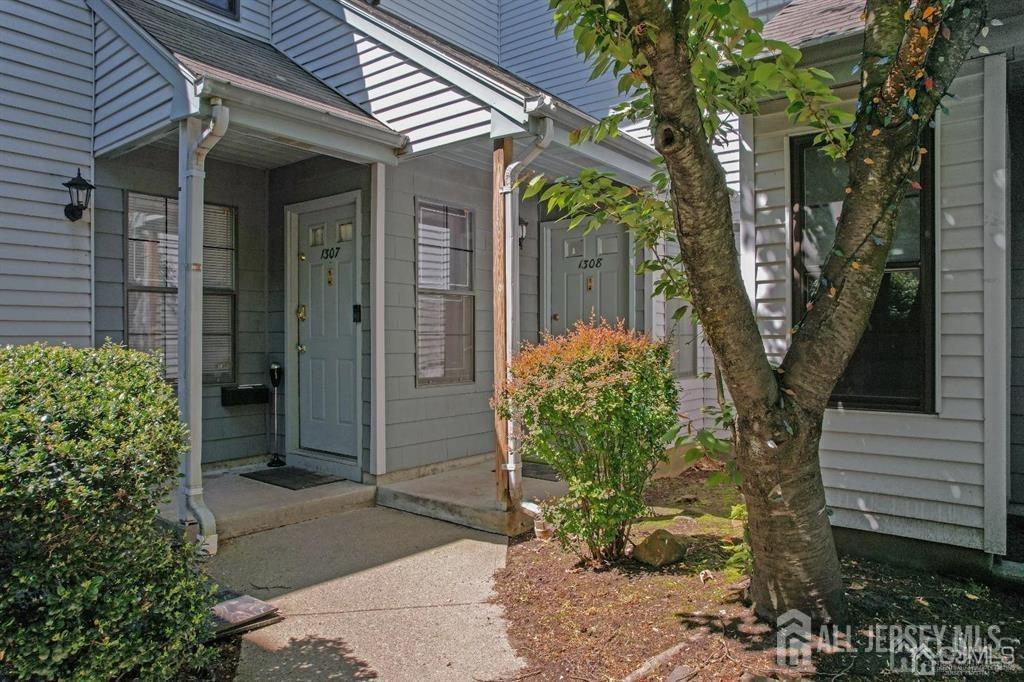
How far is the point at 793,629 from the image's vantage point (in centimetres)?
276

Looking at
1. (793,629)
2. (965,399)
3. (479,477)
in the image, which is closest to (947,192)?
(965,399)

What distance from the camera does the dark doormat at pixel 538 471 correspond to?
20.0 feet

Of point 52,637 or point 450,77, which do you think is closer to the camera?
point 52,637

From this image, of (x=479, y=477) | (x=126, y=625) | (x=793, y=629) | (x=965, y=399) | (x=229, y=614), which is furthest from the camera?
(x=479, y=477)

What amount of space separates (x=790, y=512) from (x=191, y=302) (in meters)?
3.59

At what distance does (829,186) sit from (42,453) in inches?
156

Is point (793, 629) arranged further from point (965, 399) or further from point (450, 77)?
point (450, 77)

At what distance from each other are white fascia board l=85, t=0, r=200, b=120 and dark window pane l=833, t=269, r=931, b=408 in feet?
13.7

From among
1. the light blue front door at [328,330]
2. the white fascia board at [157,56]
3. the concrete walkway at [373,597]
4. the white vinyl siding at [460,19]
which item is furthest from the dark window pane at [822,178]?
the white vinyl siding at [460,19]

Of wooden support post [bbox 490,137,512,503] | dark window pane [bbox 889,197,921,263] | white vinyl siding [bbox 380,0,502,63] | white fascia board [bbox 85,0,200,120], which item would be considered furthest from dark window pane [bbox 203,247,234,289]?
dark window pane [bbox 889,197,921,263]

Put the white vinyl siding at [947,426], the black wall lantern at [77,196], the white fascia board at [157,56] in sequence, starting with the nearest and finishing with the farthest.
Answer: the white vinyl siding at [947,426] → the white fascia board at [157,56] → the black wall lantern at [77,196]

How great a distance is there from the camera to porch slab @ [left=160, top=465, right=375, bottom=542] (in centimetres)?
447

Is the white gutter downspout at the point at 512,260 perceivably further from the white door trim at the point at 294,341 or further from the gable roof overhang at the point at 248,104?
the white door trim at the point at 294,341

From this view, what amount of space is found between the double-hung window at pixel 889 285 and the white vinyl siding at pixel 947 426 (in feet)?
0.21
